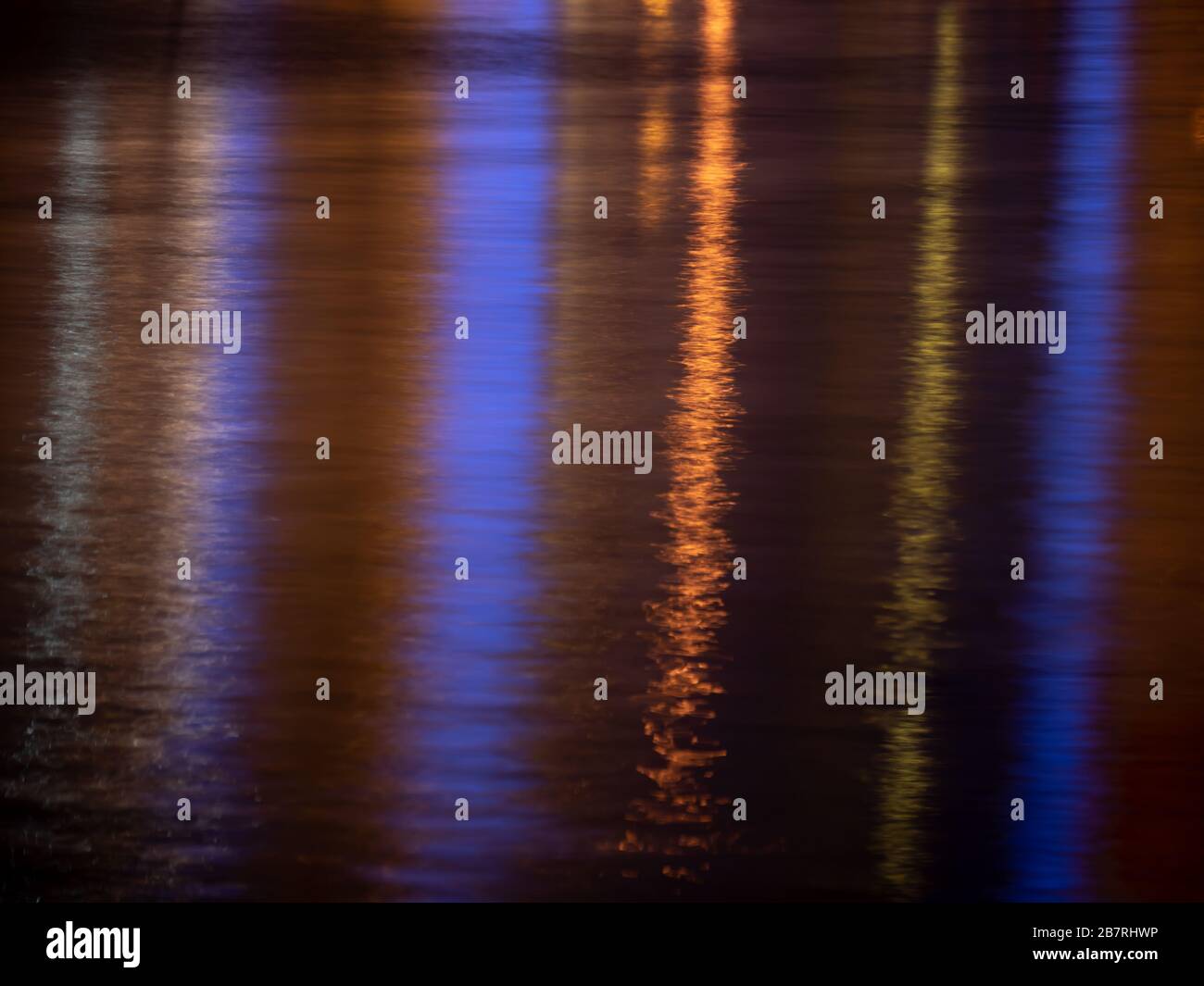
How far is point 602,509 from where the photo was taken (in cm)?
500

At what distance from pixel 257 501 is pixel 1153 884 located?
2477 millimetres

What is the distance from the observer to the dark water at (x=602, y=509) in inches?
137

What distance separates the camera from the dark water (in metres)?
3.47

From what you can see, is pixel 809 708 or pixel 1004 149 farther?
pixel 1004 149

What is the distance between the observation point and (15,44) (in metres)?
12.9

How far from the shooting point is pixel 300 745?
3764 millimetres

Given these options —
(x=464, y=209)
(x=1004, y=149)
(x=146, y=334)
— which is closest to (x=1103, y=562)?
(x=146, y=334)

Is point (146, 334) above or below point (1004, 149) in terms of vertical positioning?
below
